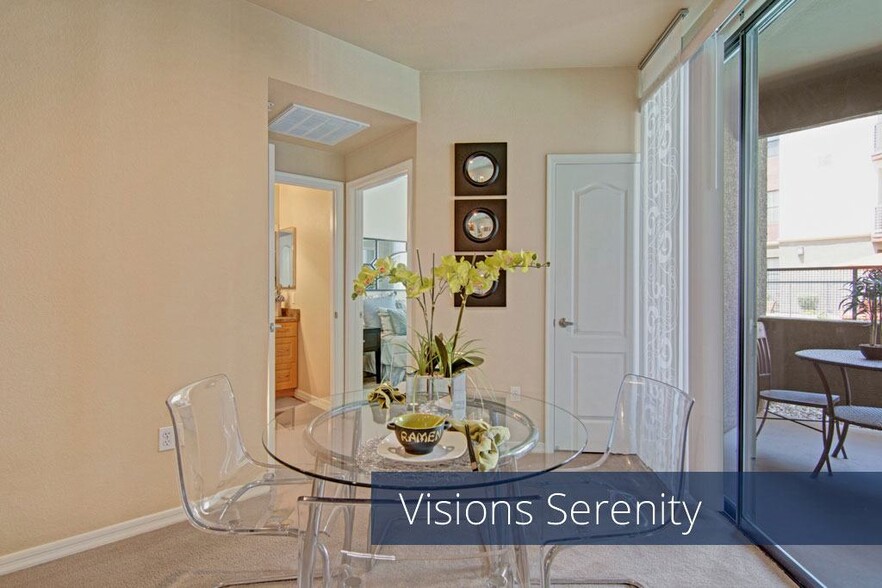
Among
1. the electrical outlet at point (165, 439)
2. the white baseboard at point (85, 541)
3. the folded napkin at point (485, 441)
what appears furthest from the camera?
the electrical outlet at point (165, 439)

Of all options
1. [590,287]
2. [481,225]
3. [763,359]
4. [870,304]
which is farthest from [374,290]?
[870,304]

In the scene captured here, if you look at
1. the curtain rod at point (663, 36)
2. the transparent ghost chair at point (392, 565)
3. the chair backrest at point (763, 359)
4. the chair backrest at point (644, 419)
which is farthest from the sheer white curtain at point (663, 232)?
the transparent ghost chair at point (392, 565)

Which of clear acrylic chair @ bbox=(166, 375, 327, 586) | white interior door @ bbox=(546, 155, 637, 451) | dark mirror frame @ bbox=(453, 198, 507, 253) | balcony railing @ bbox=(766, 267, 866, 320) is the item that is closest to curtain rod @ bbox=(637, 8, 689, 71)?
white interior door @ bbox=(546, 155, 637, 451)

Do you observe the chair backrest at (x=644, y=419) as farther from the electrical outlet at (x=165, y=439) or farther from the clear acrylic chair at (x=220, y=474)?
the electrical outlet at (x=165, y=439)

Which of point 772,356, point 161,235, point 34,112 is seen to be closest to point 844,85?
point 772,356

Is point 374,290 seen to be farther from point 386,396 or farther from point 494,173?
point 386,396

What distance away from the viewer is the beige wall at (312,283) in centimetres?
441

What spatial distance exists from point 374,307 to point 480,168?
201 centimetres

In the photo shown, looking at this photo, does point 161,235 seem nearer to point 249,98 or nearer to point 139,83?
point 139,83

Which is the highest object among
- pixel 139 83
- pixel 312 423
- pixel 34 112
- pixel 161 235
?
pixel 139 83

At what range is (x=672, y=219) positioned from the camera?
2822mm

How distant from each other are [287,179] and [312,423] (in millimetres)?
2582

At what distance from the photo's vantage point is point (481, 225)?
3.40 meters

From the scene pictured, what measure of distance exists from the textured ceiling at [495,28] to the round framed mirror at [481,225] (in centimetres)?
100
